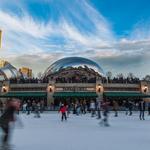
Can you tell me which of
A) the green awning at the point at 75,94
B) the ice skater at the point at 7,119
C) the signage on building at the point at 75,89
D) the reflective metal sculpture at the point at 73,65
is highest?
the reflective metal sculpture at the point at 73,65

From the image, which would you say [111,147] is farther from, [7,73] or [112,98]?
[7,73]

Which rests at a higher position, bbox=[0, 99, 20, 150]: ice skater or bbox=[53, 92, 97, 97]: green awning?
bbox=[53, 92, 97, 97]: green awning

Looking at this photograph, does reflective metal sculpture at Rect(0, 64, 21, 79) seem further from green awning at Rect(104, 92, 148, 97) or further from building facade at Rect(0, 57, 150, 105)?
green awning at Rect(104, 92, 148, 97)

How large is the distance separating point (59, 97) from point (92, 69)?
17178mm

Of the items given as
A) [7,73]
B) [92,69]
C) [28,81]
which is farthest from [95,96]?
[7,73]

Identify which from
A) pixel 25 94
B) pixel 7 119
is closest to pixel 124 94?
pixel 25 94

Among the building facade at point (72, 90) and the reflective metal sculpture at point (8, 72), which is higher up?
the reflective metal sculpture at point (8, 72)

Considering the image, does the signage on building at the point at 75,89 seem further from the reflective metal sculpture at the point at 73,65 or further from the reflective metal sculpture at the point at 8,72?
the reflective metal sculpture at the point at 8,72

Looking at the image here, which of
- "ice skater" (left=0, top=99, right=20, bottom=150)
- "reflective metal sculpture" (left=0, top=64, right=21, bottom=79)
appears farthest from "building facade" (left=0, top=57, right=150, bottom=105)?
"ice skater" (left=0, top=99, right=20, bottom=150)

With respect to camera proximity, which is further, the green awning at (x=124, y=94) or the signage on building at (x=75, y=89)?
the signage on building at (x=75, y=89)

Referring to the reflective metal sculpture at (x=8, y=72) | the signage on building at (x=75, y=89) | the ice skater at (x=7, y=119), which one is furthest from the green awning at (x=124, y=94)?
the ice skater at (x=7, y=119)

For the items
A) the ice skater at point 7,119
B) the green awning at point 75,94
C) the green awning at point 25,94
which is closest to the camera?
the ice skater at point 7,119

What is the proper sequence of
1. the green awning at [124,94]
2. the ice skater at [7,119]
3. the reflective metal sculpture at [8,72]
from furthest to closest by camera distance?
the reflective metal sculpture at [8,72] < the green awning at [124,94] < the ice skater at [7,119]

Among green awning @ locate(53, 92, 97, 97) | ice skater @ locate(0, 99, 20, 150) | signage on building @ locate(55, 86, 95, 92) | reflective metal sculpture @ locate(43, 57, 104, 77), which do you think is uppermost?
reflective metal sculpture @ locate(43, 57, 104, 77)
